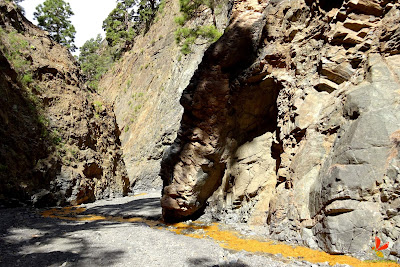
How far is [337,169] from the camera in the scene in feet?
16.3

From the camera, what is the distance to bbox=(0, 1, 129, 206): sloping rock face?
12.1m

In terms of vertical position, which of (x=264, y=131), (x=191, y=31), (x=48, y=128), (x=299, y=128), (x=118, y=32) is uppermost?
(x=118, y=32)

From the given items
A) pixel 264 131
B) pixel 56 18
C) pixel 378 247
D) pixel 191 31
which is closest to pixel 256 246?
pixel 378 247

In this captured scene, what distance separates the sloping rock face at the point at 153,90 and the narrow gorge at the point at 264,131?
5.58 metres

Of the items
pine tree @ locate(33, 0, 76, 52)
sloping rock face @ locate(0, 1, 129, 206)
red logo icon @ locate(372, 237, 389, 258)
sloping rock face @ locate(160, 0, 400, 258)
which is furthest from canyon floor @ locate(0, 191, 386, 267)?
pine tree @ locate(33, 0, 76, 52)

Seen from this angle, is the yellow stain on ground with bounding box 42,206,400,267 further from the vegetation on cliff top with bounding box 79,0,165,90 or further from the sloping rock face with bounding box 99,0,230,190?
the vegetation on cliff top with bounding box 79,0,165,90

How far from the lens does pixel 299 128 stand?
21.5ft

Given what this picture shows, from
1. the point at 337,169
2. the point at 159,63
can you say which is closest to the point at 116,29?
the point at 159,63

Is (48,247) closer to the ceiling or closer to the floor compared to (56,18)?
closer to the floor

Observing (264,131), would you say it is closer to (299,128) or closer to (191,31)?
(299,128)

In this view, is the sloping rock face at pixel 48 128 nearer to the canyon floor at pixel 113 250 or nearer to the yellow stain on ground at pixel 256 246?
the canyon floor at pixel 113 250

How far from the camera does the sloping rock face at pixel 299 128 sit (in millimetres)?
4676

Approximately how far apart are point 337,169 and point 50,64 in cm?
1723

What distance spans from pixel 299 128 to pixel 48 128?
13.3 metres
